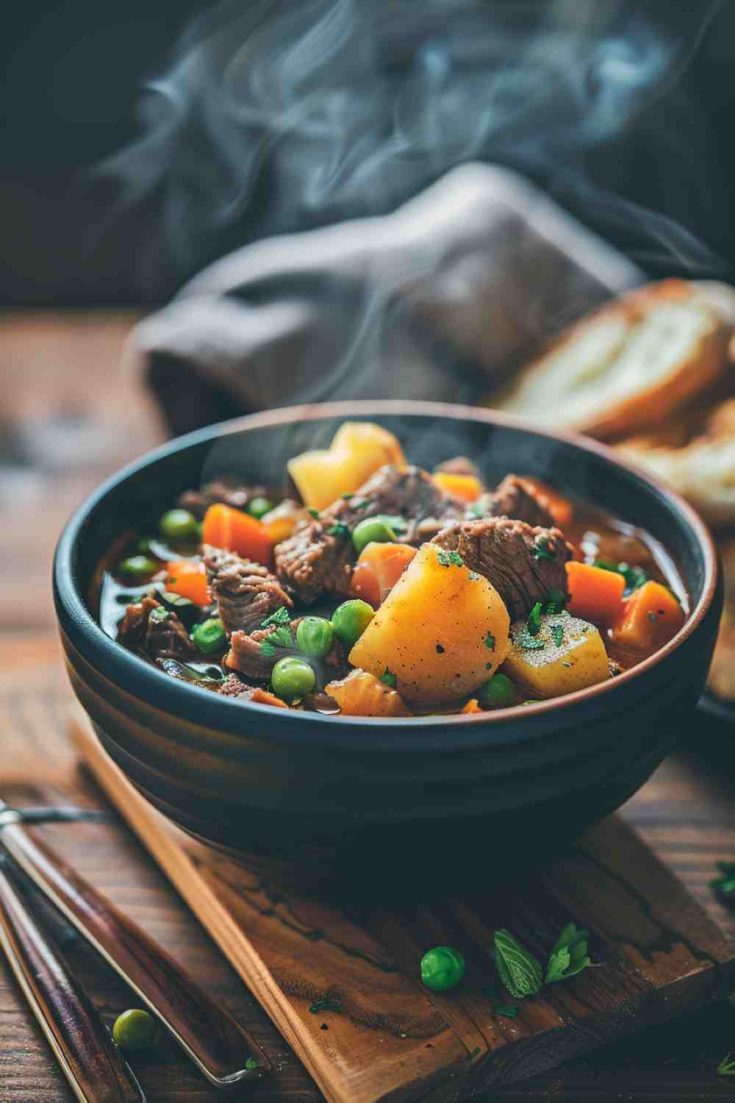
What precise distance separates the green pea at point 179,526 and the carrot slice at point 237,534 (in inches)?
3.0

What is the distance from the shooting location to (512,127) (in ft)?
17.8

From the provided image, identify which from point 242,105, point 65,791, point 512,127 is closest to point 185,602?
point 65,791

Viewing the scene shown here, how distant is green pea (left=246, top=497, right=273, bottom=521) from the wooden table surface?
0.83m

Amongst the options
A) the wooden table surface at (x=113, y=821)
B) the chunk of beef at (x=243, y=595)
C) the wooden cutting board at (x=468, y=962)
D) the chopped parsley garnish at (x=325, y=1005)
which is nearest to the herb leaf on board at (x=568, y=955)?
the wooden cutting board at (x=468, y=962)

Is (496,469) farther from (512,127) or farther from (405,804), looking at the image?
(512,127)

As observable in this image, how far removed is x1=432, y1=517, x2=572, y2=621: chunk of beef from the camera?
2.25 m

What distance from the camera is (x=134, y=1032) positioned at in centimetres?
211

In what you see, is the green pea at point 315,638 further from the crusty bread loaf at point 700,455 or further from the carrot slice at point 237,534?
the crusty bread loaf at point 700,455

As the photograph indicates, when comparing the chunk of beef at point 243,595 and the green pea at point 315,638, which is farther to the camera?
the chunk of beef at point 243,595

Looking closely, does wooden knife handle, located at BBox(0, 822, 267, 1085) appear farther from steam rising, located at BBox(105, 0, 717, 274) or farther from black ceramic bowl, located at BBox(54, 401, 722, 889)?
steam rising, located at BBox(105, 0, 717, 274)

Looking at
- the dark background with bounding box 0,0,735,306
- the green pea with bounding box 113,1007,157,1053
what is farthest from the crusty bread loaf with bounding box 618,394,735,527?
the dark background with bounding box 0,0,735,306

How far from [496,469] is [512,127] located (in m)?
3.03

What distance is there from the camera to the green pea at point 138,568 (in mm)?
2668

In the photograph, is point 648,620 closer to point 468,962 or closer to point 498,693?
point 498,693
